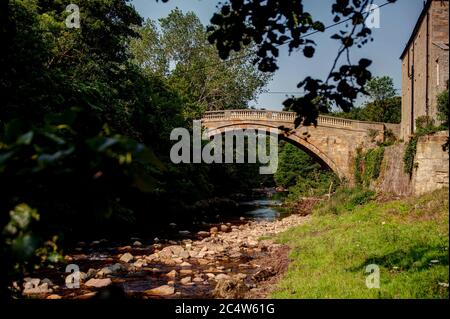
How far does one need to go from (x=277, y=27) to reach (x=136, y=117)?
16.6 m

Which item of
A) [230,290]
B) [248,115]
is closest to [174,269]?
[230,290]

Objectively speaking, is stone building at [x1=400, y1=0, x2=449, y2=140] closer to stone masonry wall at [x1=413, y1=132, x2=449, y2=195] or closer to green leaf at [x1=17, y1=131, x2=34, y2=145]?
stone masonry wall at [x1=413, y1=132, x2=449, y2=195]

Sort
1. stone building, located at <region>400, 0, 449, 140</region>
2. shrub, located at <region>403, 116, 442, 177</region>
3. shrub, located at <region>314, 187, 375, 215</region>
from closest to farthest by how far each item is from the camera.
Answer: shrub, located at <region>403, 116, 442, 177</region>
shrub, located at <region>314, 187, 375, 215</region>
stone building, located at <region>400, 0, 449, 140</region>

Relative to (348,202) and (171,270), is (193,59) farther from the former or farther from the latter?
(171,270)

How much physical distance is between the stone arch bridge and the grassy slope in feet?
48.5

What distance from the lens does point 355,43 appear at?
348 cm

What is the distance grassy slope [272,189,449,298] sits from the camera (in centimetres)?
620

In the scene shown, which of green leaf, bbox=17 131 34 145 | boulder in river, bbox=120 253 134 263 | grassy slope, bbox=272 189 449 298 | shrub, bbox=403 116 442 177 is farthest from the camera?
shrub, bbox=403 116 442 177

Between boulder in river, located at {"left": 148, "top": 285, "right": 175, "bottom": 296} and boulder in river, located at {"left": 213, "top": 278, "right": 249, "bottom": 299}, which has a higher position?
boulder in river, located at {"left": 213, "top": 278, "right": 249, "bottom": 299}

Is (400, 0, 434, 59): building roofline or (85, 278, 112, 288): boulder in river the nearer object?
(85, 278, 112, 288): boulder in river

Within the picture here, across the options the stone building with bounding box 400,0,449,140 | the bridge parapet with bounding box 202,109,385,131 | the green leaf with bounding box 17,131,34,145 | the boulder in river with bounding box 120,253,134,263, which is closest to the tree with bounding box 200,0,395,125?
the green leaf with bounding box 17,131,34,145

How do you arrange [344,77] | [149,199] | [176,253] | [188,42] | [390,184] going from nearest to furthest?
[344,77] < [176,253] < [390,184] < [149,199] < [188,42]
